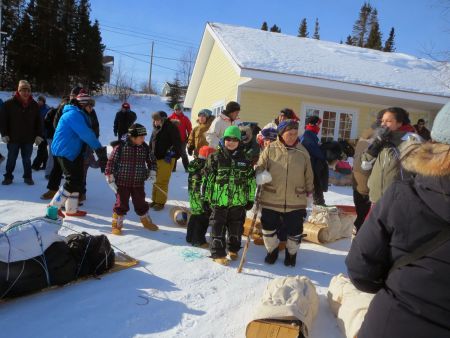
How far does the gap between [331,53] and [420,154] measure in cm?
1483

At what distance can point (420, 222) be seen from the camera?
1455 mm

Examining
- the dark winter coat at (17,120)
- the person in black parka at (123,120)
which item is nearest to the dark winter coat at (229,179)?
the dark winter coat at (17,120)

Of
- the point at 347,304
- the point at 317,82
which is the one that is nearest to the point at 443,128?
the point at 347,304

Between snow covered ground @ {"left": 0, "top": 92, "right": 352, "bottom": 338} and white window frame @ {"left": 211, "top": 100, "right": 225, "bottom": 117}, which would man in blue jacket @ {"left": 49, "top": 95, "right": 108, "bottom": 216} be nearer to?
snow covered ground @ {"left": 0, "top": 92, "right": 352, "bottom": 338}

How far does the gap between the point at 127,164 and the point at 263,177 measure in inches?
79.3

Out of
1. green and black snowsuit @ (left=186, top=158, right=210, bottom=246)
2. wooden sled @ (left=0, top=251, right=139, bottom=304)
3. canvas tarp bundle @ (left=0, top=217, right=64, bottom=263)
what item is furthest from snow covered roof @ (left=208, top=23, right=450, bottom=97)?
canvas tarp bundle @ (left=0, top=217, right=64, bottom=263)

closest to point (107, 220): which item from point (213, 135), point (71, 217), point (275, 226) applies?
point (71, 217)

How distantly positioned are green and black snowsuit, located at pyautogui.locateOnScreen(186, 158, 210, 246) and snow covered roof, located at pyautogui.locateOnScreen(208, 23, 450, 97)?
242 inches

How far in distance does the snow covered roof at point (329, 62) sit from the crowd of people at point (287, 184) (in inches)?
178

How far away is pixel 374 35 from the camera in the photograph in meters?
52.5

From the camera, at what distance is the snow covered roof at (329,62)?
11.5 meters

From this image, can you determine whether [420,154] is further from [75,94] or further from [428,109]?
[428,109]

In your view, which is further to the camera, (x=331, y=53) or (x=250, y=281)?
(x=331, y=53)

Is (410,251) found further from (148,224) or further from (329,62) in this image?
(329,62)
